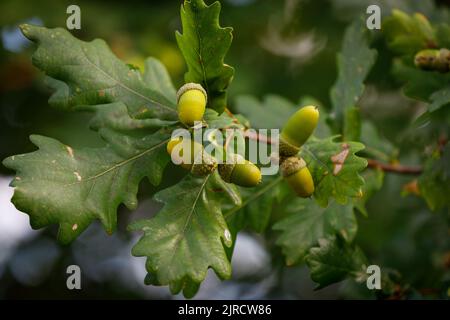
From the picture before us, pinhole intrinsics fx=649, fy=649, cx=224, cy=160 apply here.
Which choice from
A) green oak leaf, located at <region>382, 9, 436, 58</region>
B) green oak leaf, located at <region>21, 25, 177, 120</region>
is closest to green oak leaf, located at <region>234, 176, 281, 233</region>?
green oak leaf, located at <region>21, 25, 177, 120</region>

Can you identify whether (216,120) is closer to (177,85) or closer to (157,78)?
(157,78)

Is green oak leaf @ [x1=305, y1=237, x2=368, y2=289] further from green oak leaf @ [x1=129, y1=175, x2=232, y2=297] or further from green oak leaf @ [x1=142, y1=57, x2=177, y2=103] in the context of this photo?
green oak leaf @ [x1=142, y1=57, x2=177, y2=103]

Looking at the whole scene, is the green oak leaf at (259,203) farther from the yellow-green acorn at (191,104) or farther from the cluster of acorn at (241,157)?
the yellow-green acorn at (191,104)

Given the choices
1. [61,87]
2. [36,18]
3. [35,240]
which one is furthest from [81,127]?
[61,87]

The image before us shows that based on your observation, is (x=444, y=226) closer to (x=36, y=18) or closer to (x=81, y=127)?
(x=81, y=127)

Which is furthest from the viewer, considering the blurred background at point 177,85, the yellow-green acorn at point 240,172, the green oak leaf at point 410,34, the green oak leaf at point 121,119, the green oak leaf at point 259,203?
the blurred background at point 177,85

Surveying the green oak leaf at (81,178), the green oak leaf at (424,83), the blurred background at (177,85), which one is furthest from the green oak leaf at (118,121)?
the blurred background at (177,85)

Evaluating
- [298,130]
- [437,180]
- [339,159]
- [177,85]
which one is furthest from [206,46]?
[177,85]
